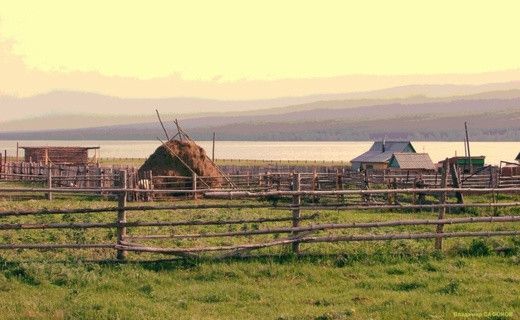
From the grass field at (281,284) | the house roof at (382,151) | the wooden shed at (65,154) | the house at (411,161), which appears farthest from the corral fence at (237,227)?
the house roof at (382,151)

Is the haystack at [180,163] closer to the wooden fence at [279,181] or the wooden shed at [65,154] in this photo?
the wooden fence at [279,181]

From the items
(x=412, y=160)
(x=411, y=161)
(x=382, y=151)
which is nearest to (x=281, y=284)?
(x=411, y=161)

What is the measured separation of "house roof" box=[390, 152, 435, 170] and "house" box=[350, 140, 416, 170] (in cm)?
570

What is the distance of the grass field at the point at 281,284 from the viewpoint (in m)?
8.99

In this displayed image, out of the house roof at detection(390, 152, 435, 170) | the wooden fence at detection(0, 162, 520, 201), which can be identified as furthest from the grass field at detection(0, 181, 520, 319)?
the house roof at detection(390, 152, 435, 170)

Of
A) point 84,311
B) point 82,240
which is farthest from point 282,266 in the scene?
point 82,240

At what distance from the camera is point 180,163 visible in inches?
1359

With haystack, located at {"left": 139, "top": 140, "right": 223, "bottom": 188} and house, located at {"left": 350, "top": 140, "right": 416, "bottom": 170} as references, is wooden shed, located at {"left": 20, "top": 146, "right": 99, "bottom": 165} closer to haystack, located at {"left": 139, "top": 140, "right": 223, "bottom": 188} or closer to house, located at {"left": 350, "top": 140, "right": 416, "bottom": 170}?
haystack, located at {"left": 139, "top": 140, "right": 223, "bottom": 188}

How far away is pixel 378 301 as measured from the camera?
9445mm

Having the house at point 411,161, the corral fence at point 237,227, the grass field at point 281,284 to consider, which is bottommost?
the grass field at point 281,284

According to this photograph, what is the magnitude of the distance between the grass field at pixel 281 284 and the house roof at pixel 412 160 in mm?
34960

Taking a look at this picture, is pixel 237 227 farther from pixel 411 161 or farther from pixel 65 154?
pixel 65 154

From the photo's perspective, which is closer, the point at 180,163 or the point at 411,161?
the point at 180,163

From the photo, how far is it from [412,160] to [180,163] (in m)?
21.4
